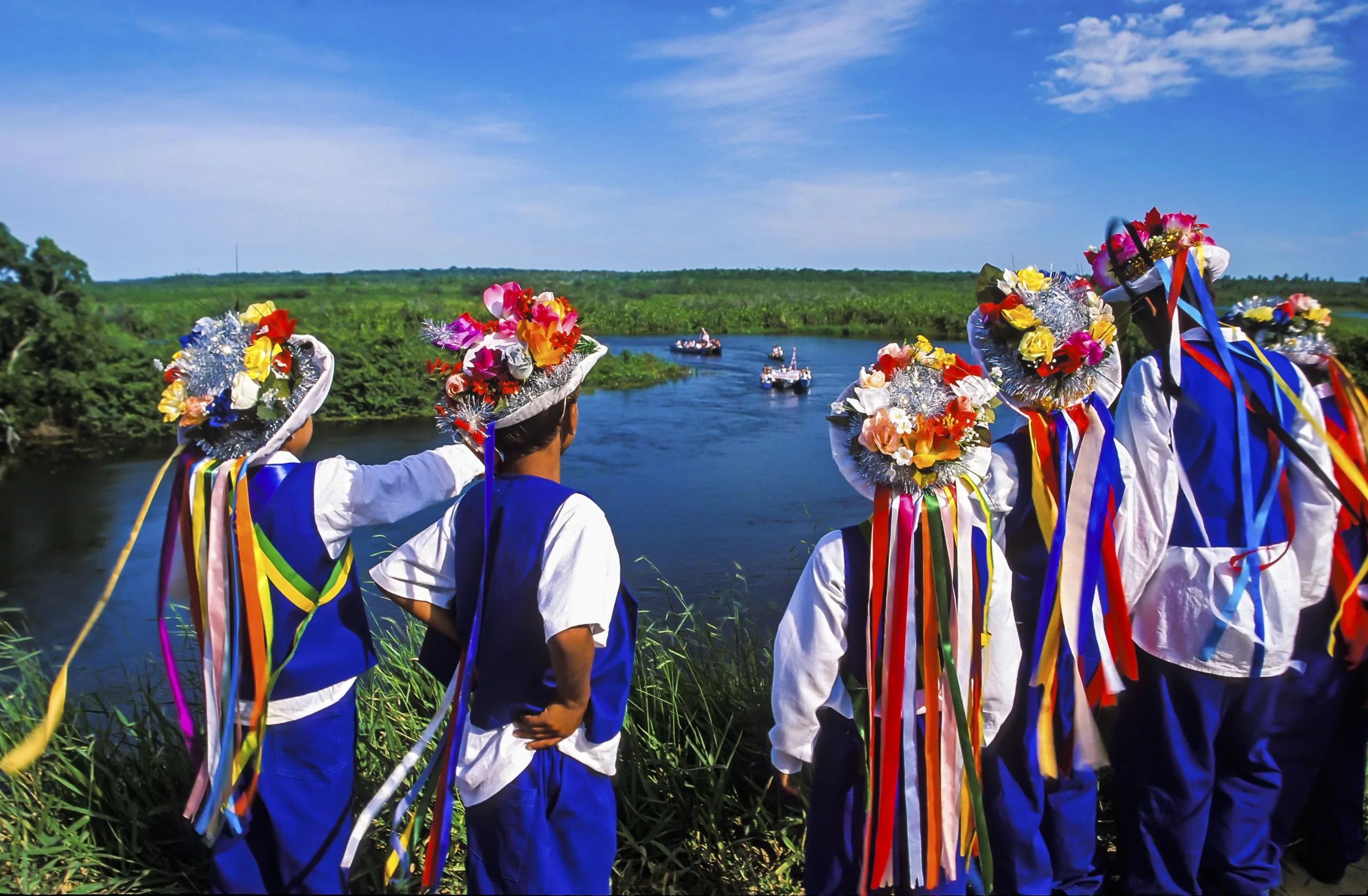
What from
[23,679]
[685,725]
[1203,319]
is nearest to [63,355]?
[23,679]

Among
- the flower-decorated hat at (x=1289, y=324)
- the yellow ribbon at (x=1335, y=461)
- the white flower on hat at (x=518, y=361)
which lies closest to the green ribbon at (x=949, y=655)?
the white flower on hat at (x=518, y=361)

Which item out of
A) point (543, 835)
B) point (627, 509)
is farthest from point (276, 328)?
point (627, 509)

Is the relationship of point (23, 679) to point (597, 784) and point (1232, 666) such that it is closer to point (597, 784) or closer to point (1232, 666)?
point (597, 784)

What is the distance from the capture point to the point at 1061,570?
2039mm

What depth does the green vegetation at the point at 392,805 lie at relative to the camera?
2.25m

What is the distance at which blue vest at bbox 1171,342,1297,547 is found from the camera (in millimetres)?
2066

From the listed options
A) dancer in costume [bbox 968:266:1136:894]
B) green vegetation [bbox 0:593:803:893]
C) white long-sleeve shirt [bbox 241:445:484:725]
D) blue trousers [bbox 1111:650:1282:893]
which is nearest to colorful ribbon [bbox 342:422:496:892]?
white long-sleeve shirt [bbox 241:445:484:725]

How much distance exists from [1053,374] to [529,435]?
3.95 feet

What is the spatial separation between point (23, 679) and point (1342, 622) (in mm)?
3928

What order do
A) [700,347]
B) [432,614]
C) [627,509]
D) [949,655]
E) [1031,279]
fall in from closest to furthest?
[949,655]
[432,614]
[1031,279]
[627,509]
[700,347]

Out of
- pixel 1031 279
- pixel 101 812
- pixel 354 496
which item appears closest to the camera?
pixel 354 496

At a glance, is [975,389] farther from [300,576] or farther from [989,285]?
[300,576]

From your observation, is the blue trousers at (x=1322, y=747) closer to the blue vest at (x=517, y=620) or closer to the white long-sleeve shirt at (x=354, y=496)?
the blue vest at (x=517, y=620)

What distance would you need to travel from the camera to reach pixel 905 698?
5.81 ft
